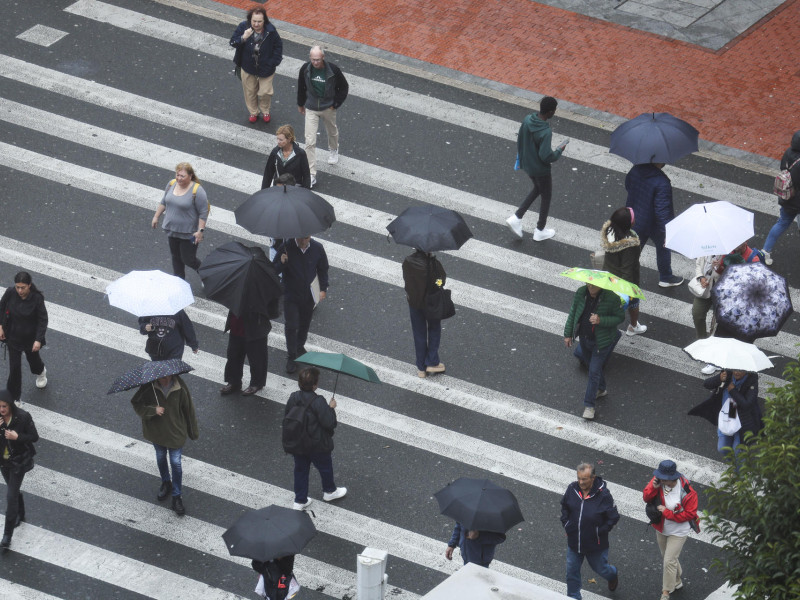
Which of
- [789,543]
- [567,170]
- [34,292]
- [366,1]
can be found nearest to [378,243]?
[567,170]

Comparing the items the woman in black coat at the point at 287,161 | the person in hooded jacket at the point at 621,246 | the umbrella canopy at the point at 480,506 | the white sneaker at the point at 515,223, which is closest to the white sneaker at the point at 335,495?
the umbrella canopy at the point at 480,506

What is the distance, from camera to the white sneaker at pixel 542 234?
1595 centimetres

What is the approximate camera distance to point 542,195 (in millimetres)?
15680

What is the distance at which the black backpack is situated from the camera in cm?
1143

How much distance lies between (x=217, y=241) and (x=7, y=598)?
5606 mm

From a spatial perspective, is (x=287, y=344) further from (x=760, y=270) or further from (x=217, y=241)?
(x=760, y=270)

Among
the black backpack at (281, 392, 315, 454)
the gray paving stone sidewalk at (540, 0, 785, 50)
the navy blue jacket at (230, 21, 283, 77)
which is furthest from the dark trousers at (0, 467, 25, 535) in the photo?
the gray paving stone sidewalk at (540, 0, 785, 50)

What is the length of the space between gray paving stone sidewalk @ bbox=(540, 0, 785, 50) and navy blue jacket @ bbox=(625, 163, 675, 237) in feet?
18.8

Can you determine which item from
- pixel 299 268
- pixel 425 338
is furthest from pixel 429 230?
pixel 299 268

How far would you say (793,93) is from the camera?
1878 centimetres

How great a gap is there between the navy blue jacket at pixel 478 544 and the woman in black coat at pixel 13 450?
374 cm

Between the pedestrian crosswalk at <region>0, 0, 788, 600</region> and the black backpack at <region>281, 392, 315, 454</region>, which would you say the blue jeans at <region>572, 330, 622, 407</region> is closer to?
the pedestrian crosswalk at <region>0, 0, 788, 600</region>

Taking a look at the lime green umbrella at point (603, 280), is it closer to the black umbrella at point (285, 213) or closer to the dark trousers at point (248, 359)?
the black umbrella at point (285, 213)

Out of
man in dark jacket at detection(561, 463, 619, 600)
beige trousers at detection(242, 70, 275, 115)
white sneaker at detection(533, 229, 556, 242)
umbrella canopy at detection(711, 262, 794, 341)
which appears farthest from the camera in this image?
beige trousers at detection(242, 70, 275, 115)
